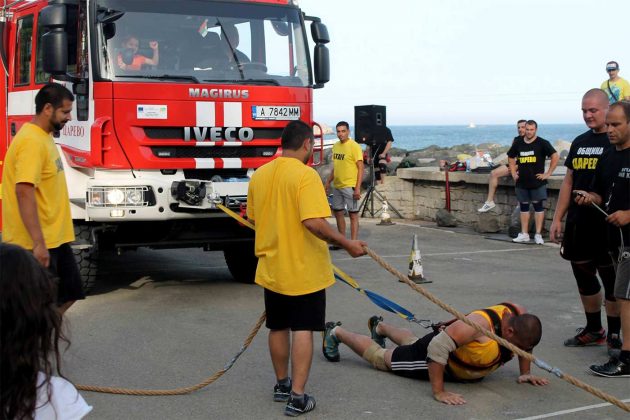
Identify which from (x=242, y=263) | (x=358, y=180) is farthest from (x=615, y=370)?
(x=358, y=180)

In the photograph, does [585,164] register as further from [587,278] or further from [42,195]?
[42,195]

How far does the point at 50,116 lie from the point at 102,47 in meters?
3.04

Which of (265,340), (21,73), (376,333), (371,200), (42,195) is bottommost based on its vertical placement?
(265,340)

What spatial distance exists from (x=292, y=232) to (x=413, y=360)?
1330 millimetres

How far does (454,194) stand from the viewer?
666 inches

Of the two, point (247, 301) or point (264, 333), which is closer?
point (264, 333)

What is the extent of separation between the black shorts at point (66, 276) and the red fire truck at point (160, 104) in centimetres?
251

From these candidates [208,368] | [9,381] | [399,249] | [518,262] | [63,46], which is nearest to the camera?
[9,381]

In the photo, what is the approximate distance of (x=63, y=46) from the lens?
27.7 feet

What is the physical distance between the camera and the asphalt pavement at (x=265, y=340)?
5652mm

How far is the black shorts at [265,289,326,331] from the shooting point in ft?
18.0

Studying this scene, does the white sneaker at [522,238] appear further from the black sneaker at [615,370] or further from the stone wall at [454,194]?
the black sneaker at [615,370]

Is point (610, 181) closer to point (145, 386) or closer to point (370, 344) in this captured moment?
→ point (370, 344)

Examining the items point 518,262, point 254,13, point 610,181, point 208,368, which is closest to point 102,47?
point 254,13
